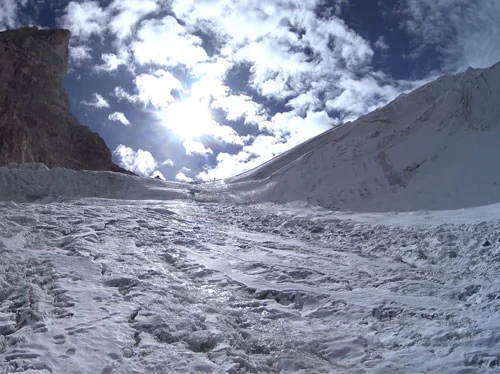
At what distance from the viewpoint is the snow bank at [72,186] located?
25609 mm

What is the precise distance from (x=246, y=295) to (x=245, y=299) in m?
0.25

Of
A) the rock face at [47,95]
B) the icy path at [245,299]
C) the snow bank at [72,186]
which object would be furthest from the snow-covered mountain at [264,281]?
the rock face at [47,95]

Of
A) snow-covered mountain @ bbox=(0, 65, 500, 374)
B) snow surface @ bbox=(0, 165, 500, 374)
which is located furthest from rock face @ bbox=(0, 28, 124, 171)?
snow surface @ bbox=(0, 165, 500, 374)

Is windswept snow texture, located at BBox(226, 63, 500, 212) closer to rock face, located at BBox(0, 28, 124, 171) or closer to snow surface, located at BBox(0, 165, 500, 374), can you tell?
snow surface, located at BBox(0, 165, 500, 374)

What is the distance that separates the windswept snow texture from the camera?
22.7 metres

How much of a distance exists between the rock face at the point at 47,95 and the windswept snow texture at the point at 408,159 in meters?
51.2

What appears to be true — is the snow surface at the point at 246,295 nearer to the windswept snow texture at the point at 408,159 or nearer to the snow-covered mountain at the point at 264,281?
the snow-covered mountain at the point at 264,281

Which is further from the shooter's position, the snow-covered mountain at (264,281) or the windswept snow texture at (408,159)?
the windswept snow texture at (408,159)

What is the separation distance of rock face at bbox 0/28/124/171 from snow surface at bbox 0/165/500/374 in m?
61.6

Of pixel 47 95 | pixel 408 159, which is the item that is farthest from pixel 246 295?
pixel 47 95

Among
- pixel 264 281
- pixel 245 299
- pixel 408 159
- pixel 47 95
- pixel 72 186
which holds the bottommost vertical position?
pixel 245 299

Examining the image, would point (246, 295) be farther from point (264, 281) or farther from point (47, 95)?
point (47, 95)

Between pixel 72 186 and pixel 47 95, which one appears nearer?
pixel 72 186

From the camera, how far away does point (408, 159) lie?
27.3 m
